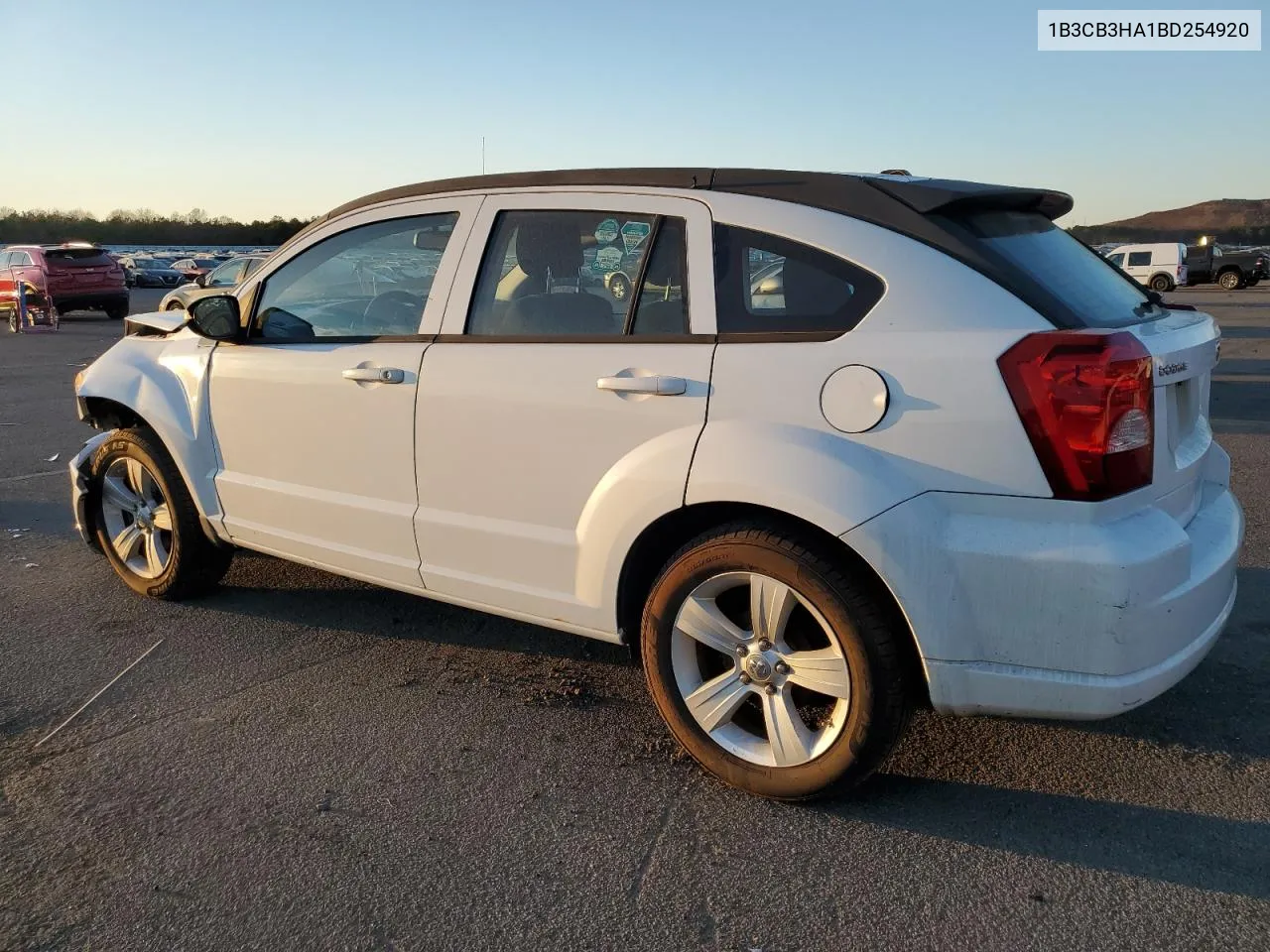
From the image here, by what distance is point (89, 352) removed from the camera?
17.2m

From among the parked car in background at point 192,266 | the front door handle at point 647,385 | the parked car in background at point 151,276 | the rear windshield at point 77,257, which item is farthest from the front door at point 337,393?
A: the parked car in background at point 151,276

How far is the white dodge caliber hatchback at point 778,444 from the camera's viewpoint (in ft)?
8.33

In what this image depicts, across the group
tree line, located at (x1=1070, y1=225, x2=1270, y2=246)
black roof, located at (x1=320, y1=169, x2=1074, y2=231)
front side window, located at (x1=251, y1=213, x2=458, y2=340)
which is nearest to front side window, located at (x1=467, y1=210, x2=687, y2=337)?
black roof, located at (x1=320, y1=169, x2=1074, y2=231)

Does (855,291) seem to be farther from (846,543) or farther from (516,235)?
(516,235)

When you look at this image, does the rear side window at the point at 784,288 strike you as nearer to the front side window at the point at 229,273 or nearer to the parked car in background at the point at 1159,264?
the front side window at the point at 229,273

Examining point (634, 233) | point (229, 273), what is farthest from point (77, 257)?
point (634, 233)

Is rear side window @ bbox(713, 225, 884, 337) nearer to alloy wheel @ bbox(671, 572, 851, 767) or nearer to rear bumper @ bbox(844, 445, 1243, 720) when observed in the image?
rear bumper @ bbox(844, 445, 1243, 720)

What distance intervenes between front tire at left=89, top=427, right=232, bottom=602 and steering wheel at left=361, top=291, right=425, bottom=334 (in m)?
1.28

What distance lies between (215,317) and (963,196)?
2893 mm

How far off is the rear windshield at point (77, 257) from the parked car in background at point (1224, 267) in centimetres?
3706

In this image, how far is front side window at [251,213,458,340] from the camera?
3.71 meters

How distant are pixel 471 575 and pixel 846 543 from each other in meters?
1.39

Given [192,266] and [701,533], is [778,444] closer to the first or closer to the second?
[701,533]

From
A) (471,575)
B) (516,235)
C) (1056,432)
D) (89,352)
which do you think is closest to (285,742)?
(471,575)
